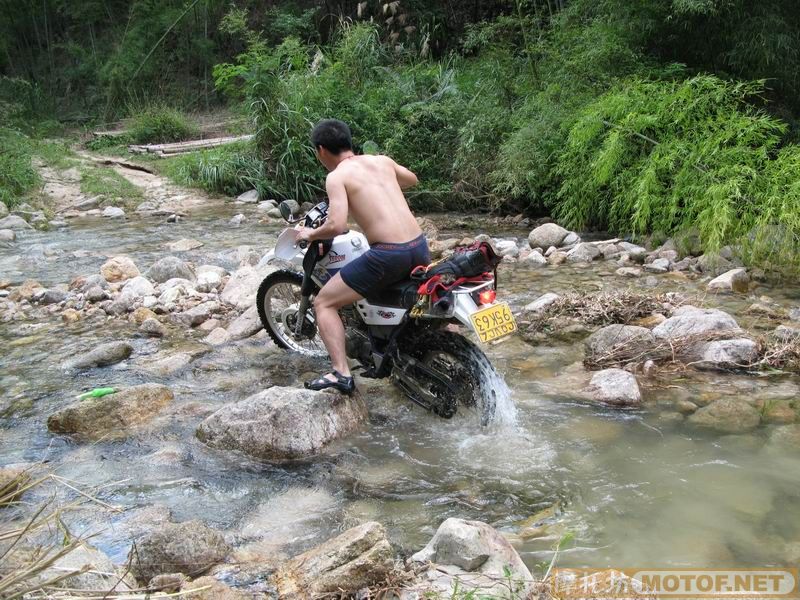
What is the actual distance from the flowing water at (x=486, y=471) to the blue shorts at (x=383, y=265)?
0.90 meters

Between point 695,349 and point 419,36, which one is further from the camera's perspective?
point 419,36

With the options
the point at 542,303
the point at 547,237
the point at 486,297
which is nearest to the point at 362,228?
the point at 486,297

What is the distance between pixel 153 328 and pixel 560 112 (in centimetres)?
625

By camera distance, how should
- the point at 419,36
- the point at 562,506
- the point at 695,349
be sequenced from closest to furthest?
the point at 562,506, the point at 695,349, the point at 419,36

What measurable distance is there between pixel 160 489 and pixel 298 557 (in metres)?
1.13

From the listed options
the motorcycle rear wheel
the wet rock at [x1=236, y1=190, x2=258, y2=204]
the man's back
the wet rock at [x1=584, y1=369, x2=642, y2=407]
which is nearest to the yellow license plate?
the motorcycle rear wheel

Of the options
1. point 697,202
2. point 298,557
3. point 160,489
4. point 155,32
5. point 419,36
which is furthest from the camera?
point 155,32

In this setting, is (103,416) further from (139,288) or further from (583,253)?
(583,253)

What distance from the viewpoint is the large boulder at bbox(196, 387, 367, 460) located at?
396cm

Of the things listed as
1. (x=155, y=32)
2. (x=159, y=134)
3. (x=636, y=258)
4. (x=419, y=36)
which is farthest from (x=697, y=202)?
(x=155, y=32)

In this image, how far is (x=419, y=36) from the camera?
1653cm

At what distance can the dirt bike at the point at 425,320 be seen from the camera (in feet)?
12.7

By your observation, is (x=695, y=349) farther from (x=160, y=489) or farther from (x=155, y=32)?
(x=155, y=32)

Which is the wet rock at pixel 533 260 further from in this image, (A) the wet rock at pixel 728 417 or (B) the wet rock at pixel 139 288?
(B) the wet rock at pixel 139 288
